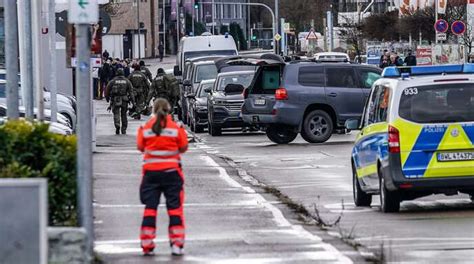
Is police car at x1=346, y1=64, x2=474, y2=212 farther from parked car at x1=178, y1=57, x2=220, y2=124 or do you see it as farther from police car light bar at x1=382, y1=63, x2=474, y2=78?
parked car at x1=178, y1=57, x2=220, y2=124

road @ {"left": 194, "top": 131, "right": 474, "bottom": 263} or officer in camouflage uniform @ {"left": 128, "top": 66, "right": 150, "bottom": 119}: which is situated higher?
officer in camouflage uniform @ {"left": 128, "top": 66, "right": 150, "bottom": 119}

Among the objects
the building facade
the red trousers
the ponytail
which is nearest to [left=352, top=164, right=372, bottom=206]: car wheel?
the red trousers

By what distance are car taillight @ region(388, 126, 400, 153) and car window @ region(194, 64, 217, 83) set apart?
2603 cm

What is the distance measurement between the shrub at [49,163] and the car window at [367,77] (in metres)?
19.9

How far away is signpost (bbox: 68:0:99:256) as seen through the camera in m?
11.5

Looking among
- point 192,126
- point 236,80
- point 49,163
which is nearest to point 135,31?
point 192,126

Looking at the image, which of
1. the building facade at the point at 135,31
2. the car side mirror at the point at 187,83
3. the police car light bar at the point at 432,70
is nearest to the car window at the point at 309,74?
the car side mirror at the point at 187,83

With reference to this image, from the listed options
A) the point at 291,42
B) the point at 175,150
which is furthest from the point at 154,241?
the point at 291,42

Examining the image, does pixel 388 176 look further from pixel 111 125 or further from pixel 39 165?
pixel 111 125

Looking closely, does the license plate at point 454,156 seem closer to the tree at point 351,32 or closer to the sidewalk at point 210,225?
the sidewalk at point 210,225

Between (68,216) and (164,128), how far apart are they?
1374 millimetres

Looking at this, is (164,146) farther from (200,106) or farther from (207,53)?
(207,53)

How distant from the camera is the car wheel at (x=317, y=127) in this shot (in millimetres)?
31328

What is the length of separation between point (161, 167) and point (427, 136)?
4731 mm
